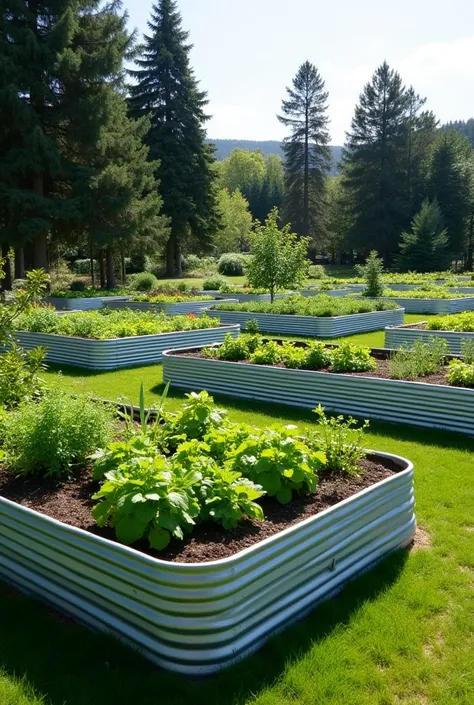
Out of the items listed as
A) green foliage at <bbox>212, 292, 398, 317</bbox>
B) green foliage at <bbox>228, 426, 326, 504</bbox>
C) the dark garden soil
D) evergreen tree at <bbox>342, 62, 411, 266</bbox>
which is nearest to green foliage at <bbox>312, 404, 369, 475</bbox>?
the dark garden soil

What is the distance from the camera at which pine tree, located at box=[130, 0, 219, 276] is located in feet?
Answer: 112

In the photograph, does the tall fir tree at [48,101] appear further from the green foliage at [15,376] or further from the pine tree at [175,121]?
the green foliage at [15,376]

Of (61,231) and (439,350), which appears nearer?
(439,350)

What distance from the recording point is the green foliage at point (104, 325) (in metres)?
11.5

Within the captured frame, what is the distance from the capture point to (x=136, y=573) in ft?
9.43

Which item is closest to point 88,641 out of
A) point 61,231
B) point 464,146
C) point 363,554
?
point 363,554

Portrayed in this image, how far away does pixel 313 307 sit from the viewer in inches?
612

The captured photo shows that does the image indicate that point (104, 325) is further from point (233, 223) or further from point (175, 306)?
point (233, 223)

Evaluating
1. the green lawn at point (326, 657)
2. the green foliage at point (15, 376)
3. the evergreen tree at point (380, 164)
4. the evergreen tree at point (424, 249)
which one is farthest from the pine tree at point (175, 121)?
the green lawn at point (326, 657)

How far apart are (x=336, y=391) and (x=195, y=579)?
5.00m

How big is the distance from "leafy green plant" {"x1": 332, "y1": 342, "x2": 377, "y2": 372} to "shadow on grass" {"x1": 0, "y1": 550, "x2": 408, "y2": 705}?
4628 millimetres

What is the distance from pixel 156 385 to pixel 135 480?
242 inches

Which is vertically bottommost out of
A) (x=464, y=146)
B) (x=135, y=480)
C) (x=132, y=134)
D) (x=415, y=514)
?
(x=415, y=514)

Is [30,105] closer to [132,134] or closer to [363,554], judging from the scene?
[132,134]
